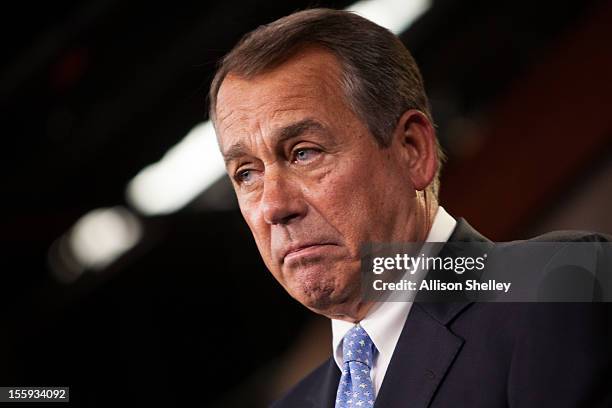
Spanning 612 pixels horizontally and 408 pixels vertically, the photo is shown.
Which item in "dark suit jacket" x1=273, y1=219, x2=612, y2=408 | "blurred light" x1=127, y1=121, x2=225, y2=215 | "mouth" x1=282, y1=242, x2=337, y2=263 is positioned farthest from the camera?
"blurred light" x1=127, y1=121, x2=225, y2=215

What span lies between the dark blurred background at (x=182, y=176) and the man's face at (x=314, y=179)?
2.79 feet

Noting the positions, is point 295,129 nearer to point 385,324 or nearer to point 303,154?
point 303,154

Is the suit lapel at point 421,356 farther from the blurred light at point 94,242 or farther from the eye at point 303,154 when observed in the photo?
the blurred light at point 94,242

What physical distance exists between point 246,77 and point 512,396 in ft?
1.87

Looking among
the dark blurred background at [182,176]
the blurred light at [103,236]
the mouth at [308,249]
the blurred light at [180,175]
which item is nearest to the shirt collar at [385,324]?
the mouth at [308,249]

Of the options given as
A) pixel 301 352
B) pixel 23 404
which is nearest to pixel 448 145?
pixel 301 352

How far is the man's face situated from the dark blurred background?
2.79 ft

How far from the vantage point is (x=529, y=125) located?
2875 millimetres

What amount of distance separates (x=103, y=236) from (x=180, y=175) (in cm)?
34

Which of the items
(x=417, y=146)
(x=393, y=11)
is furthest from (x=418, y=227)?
(x=393, y=11)

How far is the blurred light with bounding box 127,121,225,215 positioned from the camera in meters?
2.60

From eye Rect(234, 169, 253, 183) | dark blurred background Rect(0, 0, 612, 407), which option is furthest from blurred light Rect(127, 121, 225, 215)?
eye Rect(234, 169, 253, 183)

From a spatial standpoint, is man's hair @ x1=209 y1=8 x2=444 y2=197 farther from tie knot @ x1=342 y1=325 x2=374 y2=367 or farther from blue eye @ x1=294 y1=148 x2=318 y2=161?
tie knot @ x1=342 y1=325 x2=374 y2=367

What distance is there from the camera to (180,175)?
268cm
